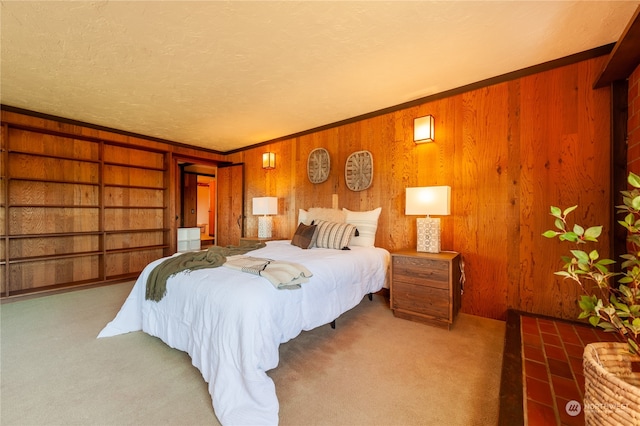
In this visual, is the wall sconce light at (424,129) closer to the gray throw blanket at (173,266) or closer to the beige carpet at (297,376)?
the beige carpet at (297,376)

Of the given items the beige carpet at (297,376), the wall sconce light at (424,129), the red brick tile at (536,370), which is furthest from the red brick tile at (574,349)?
the wall sconce light at (424,129)

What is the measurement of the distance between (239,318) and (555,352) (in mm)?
2082

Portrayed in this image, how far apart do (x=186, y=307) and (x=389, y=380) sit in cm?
148

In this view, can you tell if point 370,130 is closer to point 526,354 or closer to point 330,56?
point 330,56

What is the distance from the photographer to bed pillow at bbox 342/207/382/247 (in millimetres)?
3182

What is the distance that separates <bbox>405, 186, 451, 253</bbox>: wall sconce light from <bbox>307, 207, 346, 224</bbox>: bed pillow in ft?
3.08

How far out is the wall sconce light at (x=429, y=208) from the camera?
2588mm

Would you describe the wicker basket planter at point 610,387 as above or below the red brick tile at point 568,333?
above

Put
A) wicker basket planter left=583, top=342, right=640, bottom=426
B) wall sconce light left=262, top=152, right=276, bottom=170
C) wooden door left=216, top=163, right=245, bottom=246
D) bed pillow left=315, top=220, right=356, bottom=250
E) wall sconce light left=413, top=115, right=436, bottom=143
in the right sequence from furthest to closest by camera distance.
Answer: wooden door left=216, top=163, right=245, bottom=246 < wall sconce light left=262, top=152, right=276, bottom=170 < bed pillow left=315, top=220, right=356, bottom=250 < wall sconce light left=413, top=115, right=436, bottom=143 < wicker basket planter left=583, top=342, right=640, bottom=426

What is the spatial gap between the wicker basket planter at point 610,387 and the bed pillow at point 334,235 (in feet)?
6.94

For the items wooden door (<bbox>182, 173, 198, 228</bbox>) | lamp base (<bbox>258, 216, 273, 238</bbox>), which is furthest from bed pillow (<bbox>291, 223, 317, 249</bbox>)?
wooden door (<bbox>182, 173, 198, 228</bbox>)

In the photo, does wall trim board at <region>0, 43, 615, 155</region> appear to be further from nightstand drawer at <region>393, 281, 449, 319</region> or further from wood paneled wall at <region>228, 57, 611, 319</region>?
nightstand drawer at <region>393, 281, 449, 319</region>

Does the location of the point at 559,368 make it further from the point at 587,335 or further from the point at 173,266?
the point at 173,266

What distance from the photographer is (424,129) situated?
292 cm
